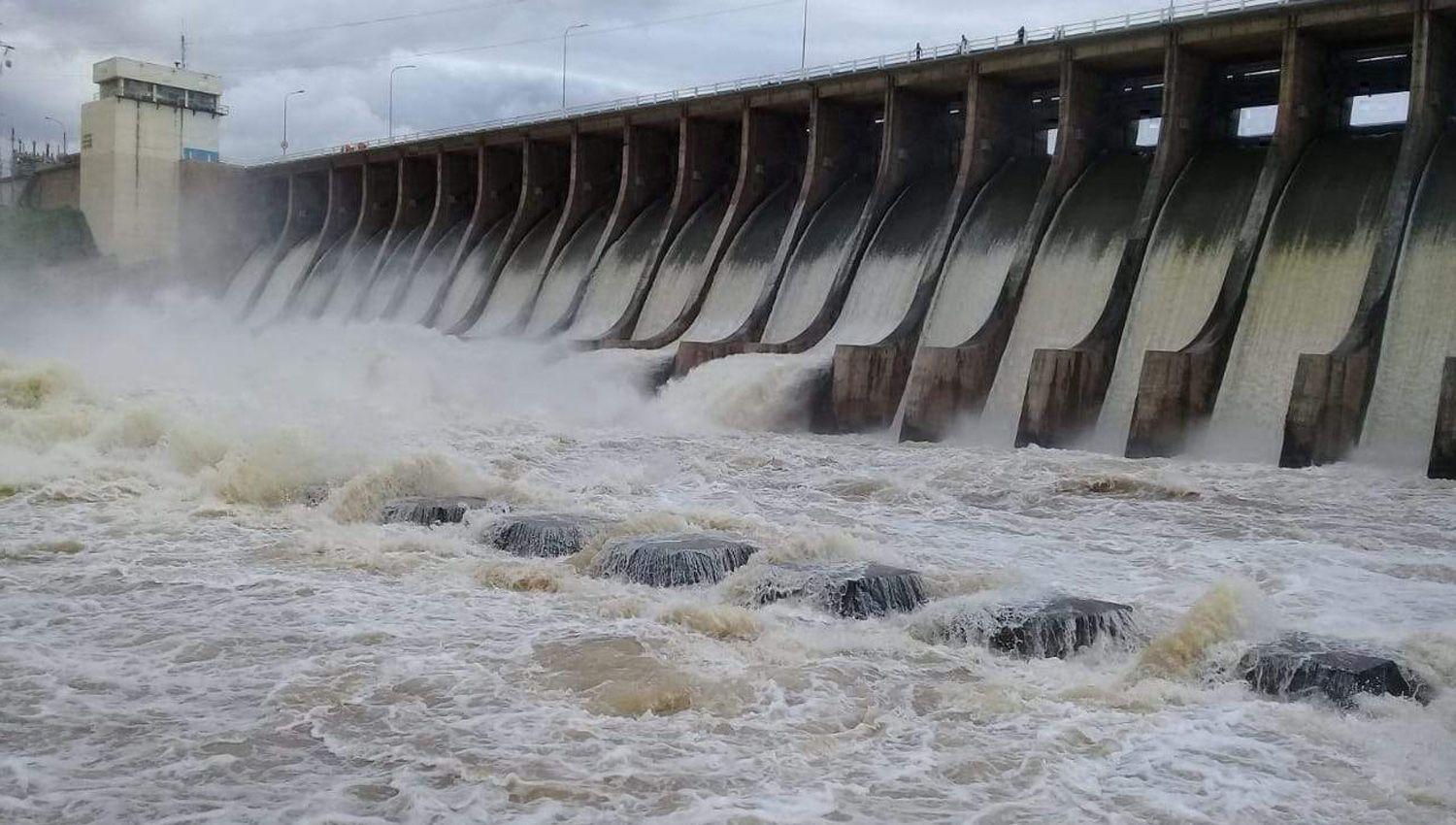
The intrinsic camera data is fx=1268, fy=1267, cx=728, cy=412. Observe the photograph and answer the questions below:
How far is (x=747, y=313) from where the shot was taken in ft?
77.9

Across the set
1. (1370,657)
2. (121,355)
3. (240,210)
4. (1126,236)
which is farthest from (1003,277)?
(240,210)

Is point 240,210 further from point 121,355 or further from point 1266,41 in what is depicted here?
point 1266,41

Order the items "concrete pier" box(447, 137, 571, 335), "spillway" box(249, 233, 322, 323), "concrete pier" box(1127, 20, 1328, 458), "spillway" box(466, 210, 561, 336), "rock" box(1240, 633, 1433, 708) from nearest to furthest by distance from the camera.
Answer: "rock" box(1240, 633, 1433, 708) < "concrete pier" box(1127, 20, 1328, 458) < "spillway" box(466, 210, 561, 336) < "concrete pier" box(447, 137, 571, 335) < "spillway" box(249, 233, 322, 323)

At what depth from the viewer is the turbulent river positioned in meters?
5.30

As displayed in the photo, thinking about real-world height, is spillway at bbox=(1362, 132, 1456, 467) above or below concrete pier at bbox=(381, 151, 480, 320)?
below

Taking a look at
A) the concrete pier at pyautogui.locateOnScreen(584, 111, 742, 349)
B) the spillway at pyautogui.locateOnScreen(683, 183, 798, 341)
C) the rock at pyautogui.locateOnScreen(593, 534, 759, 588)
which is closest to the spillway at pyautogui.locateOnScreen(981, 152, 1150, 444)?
the spillway at pyautogui.locateOnScreen(683, 183, 798, 341)

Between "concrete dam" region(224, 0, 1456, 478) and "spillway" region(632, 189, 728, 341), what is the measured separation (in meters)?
0.07

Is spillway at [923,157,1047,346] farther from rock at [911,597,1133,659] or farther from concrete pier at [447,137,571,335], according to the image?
concrete pier at [447,137,571,335]

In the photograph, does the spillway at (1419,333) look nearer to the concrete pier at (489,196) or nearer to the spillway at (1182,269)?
the spillway at (1182,269)

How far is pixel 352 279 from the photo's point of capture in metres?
35.7

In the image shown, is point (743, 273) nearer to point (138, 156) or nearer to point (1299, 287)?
point (1299, 287)

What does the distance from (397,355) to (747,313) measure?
651 cm

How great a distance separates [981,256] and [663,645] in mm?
14528

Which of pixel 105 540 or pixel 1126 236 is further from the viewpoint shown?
pixel 1126 236
